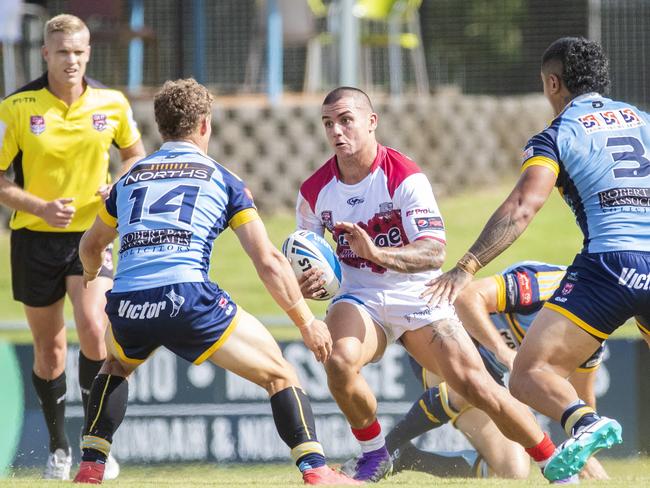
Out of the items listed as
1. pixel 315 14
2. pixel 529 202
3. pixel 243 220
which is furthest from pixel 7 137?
pixel 315 14

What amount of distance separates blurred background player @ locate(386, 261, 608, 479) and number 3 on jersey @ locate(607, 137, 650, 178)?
1310mm

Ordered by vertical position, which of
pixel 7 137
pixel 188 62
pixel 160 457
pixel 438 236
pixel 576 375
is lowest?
pixel 160 457

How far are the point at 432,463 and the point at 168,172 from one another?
3081 millimetres

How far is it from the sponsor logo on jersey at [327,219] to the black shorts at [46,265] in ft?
4.62

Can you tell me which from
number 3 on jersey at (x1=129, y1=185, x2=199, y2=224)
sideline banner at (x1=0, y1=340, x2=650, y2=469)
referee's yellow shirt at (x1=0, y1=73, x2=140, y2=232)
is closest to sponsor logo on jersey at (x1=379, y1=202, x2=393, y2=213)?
number 3 on jersey at (x1=129, y1=185, x2=199, y2=224)

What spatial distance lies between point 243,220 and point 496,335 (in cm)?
195

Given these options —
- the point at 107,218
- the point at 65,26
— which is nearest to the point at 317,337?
the point at 107,218

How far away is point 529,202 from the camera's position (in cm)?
551

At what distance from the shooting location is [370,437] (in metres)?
6.38

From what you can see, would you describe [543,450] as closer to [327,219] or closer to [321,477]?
[321,477]

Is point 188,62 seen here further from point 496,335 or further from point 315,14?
point 496,335

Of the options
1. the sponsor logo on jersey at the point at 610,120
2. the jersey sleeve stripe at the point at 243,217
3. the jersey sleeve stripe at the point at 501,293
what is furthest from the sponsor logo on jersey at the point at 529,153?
the jersey sleeve stripe at the point at 501,293

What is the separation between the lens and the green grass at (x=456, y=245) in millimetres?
11156

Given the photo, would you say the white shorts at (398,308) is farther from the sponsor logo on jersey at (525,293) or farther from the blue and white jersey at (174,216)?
the blue and white jersey at (174,216)
